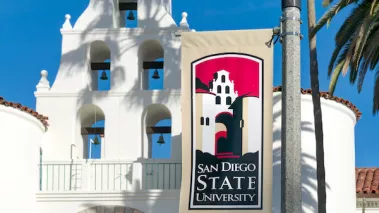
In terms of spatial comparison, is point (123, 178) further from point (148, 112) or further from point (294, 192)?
point (294, 192)

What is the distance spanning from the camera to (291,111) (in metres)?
12.9

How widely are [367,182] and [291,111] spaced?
66.0 ft

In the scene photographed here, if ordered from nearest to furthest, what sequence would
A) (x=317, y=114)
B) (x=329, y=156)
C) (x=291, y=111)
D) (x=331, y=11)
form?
Result: 1. (x=291, y=111)
2. (x=331, y=11)
3. (x=317, y=114)
4. (x=329, y=156)

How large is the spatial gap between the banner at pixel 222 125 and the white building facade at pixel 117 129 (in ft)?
16.2

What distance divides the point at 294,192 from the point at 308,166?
15.8 meters

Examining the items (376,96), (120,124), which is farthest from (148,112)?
(376,96)

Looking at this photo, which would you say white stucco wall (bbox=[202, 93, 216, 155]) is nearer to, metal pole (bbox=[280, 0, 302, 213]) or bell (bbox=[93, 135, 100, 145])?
bell (bbox=[93, 135, 100, 145])

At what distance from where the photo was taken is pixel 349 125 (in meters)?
29.5

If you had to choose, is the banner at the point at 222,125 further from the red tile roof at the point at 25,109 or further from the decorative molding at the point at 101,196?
the red tile roof at the point at 25,109

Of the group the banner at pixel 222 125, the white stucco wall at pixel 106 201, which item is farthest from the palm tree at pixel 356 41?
the white stucco wall at pixel 106 201

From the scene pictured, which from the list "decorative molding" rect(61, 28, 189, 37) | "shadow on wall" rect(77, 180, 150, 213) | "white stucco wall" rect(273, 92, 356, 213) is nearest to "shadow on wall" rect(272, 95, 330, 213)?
"white stucco wall" rect(273, 92, 356, 213)

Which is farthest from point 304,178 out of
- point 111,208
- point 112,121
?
point 112,121

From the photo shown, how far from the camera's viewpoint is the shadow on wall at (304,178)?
2811 centimetres

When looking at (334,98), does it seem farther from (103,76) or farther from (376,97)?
(103,76)
